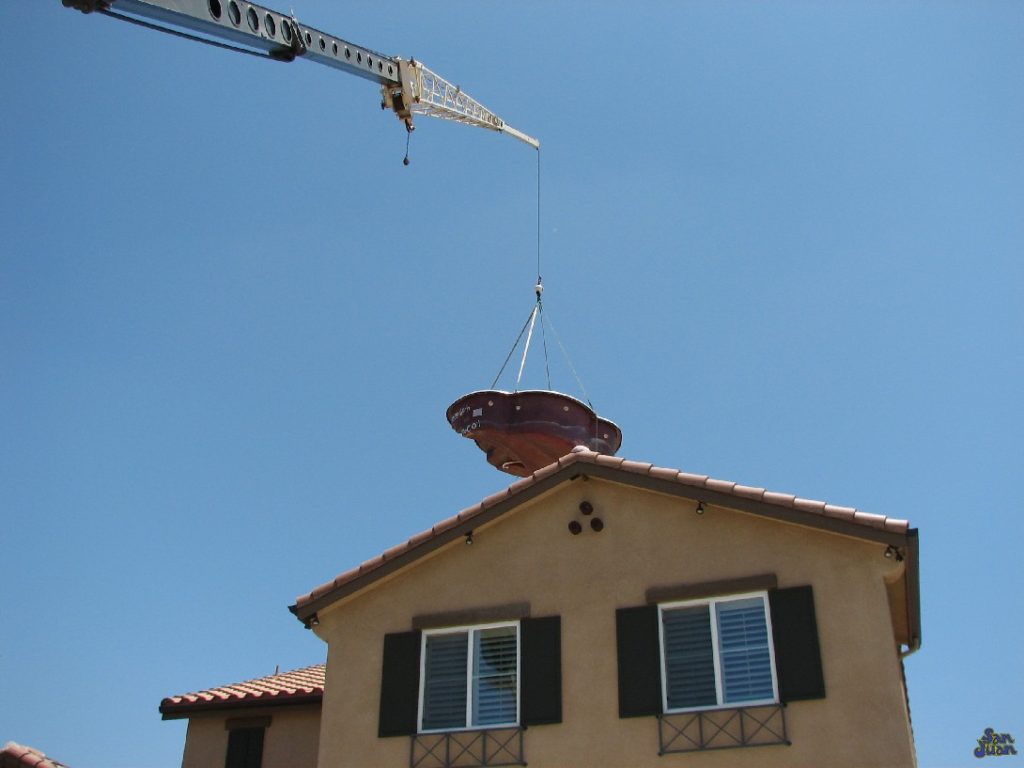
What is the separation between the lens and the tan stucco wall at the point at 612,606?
14094 millimetres

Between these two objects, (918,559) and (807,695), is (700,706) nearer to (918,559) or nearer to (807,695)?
(807,695)

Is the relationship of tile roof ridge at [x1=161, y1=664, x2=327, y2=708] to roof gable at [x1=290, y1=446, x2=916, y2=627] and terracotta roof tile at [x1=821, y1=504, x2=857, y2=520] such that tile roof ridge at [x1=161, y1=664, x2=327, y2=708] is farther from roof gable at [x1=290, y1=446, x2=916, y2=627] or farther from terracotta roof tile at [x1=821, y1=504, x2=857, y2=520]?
terracotta roof tile at [x1=821, y1=504, x2=857, y2=520]

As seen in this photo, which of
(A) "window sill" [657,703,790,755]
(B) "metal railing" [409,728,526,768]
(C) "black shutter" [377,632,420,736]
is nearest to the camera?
(A) "window sill" [657,703,790,755]

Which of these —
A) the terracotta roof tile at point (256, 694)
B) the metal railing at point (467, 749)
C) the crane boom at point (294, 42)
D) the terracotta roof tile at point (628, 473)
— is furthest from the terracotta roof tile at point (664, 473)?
the crane boom at point (294, 42)

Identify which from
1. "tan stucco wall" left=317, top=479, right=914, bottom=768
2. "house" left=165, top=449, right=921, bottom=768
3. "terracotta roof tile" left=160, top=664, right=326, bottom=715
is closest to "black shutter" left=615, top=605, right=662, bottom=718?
"house" left=165, top=449, right=921, bottom=768

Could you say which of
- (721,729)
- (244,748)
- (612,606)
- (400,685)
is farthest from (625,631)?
(244,748)

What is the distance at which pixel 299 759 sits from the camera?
18141 mm

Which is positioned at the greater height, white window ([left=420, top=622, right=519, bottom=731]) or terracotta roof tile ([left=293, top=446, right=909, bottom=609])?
terracotta roof tile ([left=293, top=446, right=909, bottom=609])

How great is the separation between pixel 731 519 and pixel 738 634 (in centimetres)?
154

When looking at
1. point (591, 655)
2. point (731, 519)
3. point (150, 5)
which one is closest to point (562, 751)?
point (591, 655)

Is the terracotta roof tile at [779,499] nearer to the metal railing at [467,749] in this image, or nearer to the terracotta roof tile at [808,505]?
the terracotta roof tile at [808,505]

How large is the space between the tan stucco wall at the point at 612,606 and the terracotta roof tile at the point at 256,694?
5.58 feet

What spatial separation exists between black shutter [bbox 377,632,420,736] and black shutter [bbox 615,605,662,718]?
2839mm

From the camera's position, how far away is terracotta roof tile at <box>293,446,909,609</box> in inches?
581
